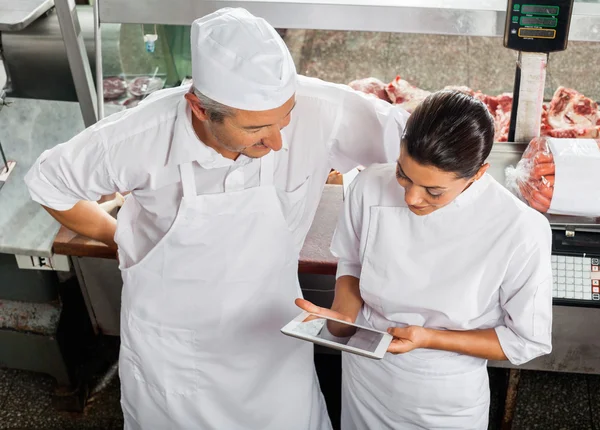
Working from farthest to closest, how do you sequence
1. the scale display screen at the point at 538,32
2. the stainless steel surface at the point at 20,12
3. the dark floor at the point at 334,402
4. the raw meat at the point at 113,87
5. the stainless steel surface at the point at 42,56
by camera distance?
the dark floor at the point at 334,402, the raw meat at the point at 113,87, the stainless steel surface at the point at 42,56, the stainless steel surface at the point at 20,12, the scale display screen at the point at 538,32

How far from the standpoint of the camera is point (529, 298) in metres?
1.59

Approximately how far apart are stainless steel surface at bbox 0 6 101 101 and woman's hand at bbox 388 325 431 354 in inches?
55.3

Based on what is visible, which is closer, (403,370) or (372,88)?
(403,370)

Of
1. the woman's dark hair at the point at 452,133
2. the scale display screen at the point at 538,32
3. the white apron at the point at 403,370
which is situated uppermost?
the scale display screen at the point at 538,32

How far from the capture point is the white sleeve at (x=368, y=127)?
5.94 ft

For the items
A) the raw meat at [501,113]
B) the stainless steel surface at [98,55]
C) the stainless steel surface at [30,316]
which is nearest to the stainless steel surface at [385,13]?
the stainless steel surface at [98,55]

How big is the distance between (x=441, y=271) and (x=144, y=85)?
1618 mm

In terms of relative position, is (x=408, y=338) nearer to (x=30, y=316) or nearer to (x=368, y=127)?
(x=368, y=127)

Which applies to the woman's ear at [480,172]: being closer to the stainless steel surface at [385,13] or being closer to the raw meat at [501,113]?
the stainless steel surface at [385,13]

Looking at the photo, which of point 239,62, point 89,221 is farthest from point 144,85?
point 239,62

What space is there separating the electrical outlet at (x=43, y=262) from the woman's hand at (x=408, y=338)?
4.15 feet

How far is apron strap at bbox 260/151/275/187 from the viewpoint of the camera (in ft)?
5.79

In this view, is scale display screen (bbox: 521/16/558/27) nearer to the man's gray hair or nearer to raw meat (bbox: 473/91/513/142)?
raw meat (bbox: 473/91/513/142)

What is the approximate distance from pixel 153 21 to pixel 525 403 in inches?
83.4
